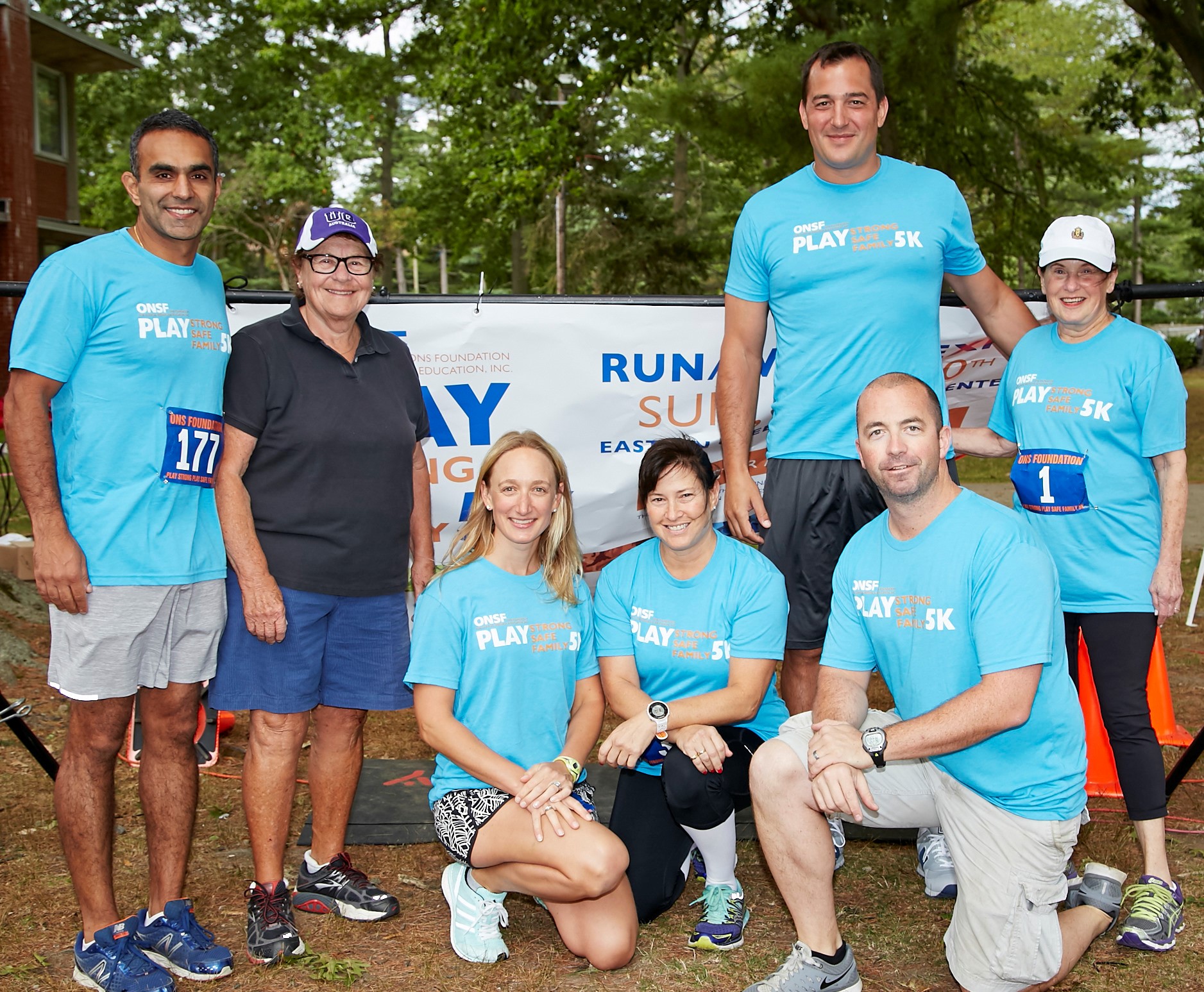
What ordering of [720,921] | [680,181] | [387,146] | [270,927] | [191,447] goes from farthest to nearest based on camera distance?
1. [387,146]
2. [680,181]
3. [720,921]
4. [270,927]
5. [191,447]

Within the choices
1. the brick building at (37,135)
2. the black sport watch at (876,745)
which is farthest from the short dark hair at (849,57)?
the brick building at (37,135)

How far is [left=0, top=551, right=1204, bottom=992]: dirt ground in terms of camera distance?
3.08m

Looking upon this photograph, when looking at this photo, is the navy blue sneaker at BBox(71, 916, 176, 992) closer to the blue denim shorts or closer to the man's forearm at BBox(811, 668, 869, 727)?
the blue denim shorts

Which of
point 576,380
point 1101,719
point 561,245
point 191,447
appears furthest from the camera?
point 561,245

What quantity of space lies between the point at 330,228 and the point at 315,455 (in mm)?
660

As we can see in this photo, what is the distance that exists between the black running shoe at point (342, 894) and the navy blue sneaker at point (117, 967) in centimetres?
53

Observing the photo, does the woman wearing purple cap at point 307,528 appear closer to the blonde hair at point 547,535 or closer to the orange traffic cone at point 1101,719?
the blonde hair at point 547,535

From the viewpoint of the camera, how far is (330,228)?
3.25 m

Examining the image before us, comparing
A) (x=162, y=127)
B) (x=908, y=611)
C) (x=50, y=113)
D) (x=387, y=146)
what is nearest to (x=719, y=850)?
(x=908, y=611)

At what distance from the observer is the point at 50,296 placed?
2.86 metres

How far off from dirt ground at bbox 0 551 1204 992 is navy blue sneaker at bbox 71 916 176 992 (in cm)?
9

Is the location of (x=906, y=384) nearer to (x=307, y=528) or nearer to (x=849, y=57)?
(x=849, y=57)

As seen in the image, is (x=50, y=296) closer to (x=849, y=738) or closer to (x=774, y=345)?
(x=849, y=738)

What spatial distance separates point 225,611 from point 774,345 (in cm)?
241
